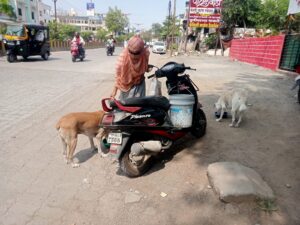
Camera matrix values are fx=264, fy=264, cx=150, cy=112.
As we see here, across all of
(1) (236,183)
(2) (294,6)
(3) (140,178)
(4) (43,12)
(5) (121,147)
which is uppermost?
(4) (43,12)

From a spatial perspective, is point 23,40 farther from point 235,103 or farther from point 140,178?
point 140,178

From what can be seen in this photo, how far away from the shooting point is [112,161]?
12.7ft

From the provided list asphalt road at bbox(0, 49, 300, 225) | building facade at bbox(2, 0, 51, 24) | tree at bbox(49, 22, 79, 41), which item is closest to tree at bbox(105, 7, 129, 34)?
tree at bbox(49, 22, 79, 41)

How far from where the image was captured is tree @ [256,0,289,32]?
19906 millimetres

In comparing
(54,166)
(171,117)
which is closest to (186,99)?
(171,117)

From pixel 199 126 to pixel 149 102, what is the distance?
133cm

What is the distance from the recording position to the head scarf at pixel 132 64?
12.4 ft

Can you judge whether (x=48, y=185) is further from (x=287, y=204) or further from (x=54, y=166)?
(x=287, y=204)

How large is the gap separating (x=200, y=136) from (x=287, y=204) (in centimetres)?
184

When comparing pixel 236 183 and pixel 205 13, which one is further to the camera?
pixel 205 13

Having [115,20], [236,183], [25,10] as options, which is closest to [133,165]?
[236,183]

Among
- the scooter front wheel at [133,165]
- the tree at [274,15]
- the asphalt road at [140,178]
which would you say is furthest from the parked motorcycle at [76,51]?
the scooter front wheel at [133,165]

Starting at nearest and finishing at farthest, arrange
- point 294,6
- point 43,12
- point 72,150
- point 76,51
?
1. point 72,150
2. point 294,6
3. point 76,51
4. point 43,12

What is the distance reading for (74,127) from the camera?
345cm
